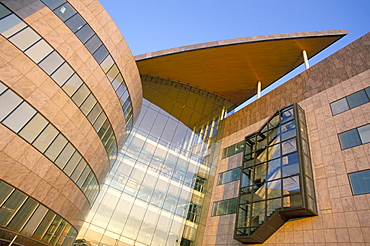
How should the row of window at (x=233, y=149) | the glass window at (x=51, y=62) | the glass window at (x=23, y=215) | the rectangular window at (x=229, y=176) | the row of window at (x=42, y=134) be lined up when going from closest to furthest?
the row of window at (x=42, y=134), the glass window at (x=23, y=215), the glass window at (x=51, y=62), the rectangular window at (x=229, y=176), the row of window at (x=233, y=149)

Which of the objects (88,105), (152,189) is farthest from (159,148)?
(88,105)

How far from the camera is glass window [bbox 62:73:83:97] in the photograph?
15422 mm

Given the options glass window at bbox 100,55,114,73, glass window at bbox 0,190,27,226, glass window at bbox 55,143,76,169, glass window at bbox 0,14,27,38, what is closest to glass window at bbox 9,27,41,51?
glass window at bbox 0,14,27,38

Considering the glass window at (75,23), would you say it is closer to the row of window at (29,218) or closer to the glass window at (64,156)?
the glass window at (64,156)

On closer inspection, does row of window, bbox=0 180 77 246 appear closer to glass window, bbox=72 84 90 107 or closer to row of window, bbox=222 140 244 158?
glass window, bbox=72 84 90 107

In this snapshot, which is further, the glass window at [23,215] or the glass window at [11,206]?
the glass window at [23,215]

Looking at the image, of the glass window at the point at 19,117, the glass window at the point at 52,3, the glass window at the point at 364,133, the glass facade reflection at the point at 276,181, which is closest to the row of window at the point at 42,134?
the glass window at the point at 19,117

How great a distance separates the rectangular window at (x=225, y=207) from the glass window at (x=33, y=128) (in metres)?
17.0

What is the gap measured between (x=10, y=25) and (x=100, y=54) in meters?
5.68

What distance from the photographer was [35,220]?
1384 cm

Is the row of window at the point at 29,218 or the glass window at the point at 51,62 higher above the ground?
the glass window at the point at 51,62

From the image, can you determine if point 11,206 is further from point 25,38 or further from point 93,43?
point 93,43

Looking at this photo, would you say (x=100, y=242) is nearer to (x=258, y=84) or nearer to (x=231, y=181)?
(x=231, y=181)

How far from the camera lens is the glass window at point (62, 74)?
1486cm
